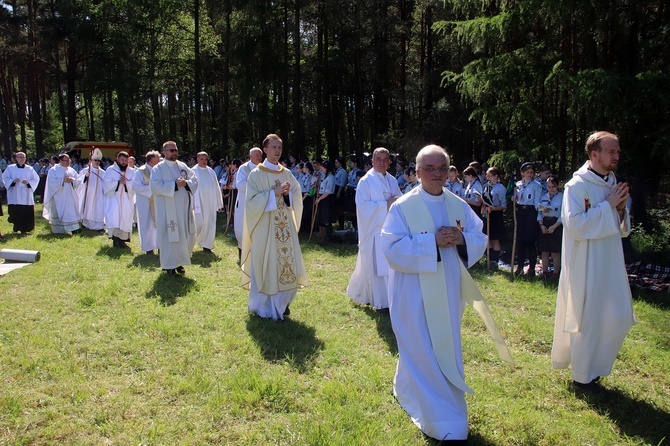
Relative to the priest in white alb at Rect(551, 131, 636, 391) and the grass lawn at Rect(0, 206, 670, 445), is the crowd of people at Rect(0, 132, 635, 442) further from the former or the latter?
the grass lawn at Rect(0, 206, 670, 445)

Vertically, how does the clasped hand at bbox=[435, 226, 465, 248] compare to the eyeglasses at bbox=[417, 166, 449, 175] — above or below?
below

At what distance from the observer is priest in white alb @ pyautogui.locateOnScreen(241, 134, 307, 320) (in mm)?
6852

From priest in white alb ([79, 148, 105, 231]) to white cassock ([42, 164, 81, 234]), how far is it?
0.59 feet

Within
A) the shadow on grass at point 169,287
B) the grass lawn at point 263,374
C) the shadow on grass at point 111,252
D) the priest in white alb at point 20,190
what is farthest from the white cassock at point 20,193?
the shadow on grass at point 169,287

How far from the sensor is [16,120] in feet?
149

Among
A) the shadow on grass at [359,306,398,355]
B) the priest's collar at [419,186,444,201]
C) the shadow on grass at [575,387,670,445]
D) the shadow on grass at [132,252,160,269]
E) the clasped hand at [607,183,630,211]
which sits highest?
the priest's collar at [419,186,444,201]

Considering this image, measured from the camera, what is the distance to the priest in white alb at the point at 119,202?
1259cm

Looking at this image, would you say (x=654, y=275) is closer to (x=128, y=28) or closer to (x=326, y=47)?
(x=326, y=47)

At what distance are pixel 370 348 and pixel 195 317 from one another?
2.41 meters

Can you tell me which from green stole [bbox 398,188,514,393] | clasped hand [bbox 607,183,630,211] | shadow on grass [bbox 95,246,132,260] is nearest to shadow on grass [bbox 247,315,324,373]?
green stole [bbox 398,188,514,393]

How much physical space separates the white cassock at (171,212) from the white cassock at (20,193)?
278 inches

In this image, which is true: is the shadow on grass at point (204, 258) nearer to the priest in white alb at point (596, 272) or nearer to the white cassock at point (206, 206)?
the white cassock at point (206, 206)

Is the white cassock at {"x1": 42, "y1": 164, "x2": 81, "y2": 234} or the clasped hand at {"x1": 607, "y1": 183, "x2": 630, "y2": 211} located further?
the white cassock at {"x1": 42, "y1": 164, "x2": 81, "y2": 234}

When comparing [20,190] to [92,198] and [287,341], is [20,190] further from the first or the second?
[287,341]
